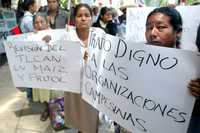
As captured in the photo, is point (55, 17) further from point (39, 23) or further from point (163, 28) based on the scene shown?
point (163, 28)

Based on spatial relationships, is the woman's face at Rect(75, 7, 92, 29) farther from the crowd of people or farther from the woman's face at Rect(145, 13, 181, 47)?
the woman's face at Rect(145, 13, 181, 47)

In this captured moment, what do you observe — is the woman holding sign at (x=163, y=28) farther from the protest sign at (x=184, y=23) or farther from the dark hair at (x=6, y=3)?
the dark hair at (x=6, y=3)

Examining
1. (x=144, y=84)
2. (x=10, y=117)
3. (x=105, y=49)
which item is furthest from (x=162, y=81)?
(x=10, y=117)

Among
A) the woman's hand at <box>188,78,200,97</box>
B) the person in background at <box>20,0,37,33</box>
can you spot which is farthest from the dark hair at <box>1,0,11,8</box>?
the woman's hand at <box>188,78,200,97</box>

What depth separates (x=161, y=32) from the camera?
1.83 metres

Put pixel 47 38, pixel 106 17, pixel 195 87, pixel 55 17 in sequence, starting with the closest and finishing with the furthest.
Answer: pixel 195 87 < pixel 47 38 < pixel 55 17 < pixel 106 17

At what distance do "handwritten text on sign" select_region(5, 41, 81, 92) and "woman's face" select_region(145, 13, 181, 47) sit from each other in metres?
0.78

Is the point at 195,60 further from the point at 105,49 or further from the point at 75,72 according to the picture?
the point at 75,72

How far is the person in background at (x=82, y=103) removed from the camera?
268 cm

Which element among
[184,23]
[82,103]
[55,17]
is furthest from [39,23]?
[184,23]

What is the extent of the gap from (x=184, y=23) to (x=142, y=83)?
4.57 ft

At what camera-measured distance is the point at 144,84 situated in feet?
5.75

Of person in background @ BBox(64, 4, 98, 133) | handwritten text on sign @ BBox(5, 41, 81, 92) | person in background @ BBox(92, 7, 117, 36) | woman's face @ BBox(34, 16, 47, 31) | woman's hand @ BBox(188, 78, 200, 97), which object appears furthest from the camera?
person in background @ BBox(92, 7, 117, 36)

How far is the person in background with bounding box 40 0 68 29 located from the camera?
14.9ft
